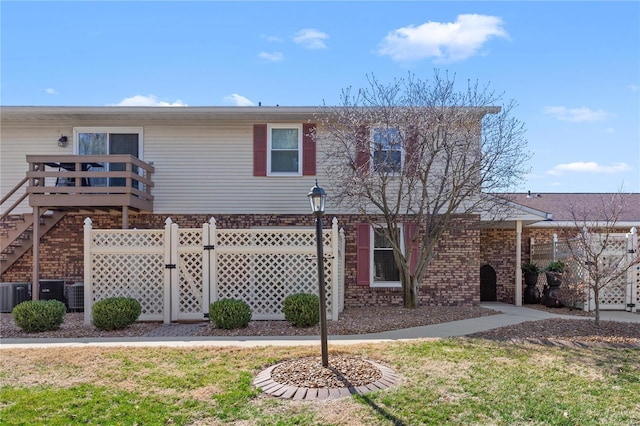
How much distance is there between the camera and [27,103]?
12008mm

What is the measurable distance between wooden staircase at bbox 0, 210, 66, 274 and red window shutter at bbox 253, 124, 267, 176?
5.21 meters

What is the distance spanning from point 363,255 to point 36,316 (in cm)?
752

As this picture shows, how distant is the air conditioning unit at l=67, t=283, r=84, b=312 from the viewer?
11.4m

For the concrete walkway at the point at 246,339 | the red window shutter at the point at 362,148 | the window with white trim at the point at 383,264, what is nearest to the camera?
the concrete walkway at the point at 246,339

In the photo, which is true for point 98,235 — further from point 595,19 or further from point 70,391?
point 595,19

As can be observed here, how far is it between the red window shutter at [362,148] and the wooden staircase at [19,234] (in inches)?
310

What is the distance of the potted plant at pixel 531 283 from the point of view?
13.5 m

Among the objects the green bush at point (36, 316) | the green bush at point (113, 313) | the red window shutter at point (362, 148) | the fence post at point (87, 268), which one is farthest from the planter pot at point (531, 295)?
the green bush at point (36, 316)

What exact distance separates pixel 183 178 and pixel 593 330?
401 inches

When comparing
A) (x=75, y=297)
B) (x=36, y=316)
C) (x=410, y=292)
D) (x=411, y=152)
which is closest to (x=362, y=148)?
(x=411, y=152)

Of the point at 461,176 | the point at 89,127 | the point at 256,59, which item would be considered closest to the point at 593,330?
the point at 461,176

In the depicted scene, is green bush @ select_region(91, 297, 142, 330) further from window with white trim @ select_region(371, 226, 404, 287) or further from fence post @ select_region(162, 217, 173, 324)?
window with white trim @ select_region(371, 226, 404, 287)

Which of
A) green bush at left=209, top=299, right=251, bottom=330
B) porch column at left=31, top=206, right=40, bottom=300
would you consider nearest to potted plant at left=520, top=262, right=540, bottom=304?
green bush at left=209, top=299, right=251, bottom=330

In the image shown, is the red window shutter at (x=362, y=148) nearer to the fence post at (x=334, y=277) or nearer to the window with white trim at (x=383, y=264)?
the fence post at (x=334, y=277)
